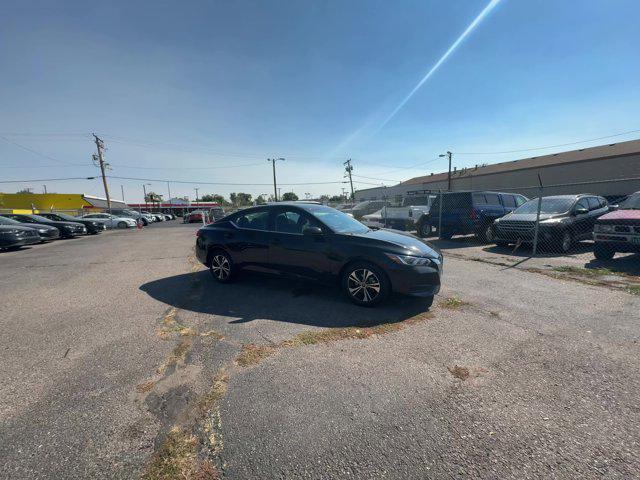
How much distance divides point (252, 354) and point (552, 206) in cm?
1013

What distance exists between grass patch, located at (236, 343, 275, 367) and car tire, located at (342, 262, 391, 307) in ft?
5.16

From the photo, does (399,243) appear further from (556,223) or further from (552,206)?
(552,206)

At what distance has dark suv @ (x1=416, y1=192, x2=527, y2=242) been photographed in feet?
34.8

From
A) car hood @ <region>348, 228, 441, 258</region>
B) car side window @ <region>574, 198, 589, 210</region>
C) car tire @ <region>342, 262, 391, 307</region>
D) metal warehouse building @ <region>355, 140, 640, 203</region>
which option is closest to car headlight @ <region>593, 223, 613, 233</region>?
car side window @ <region>574, 198, 589, 210</region>

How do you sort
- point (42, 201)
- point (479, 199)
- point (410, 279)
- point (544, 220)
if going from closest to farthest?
point (410, 279) → point (544, 220) → point (479, 199) → point (42, 201)

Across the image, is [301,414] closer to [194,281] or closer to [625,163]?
[194,281]

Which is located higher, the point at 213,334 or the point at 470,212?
the point at 470,212

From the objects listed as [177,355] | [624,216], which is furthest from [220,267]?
[624,216]

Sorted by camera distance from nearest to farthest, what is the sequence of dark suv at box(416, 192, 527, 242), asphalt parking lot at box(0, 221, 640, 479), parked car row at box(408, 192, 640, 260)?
1. asphalt parking lot at box(0, 221, 640, 479)
2. parked car row at box(408, 192, 640, 260)
3. dark suv at box(416, 192, 527, 242)

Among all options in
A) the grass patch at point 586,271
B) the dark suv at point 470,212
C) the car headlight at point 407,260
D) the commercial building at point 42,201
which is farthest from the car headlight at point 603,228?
the commercial building at point 42,201

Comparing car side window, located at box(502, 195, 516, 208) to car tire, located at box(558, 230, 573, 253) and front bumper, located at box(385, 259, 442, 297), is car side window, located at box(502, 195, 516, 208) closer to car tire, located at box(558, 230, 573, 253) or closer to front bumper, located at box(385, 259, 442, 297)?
car tire, located at box(558, 230, 573, 253)

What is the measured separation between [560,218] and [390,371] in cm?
864

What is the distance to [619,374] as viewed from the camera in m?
2.64

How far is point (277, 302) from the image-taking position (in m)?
4.58
